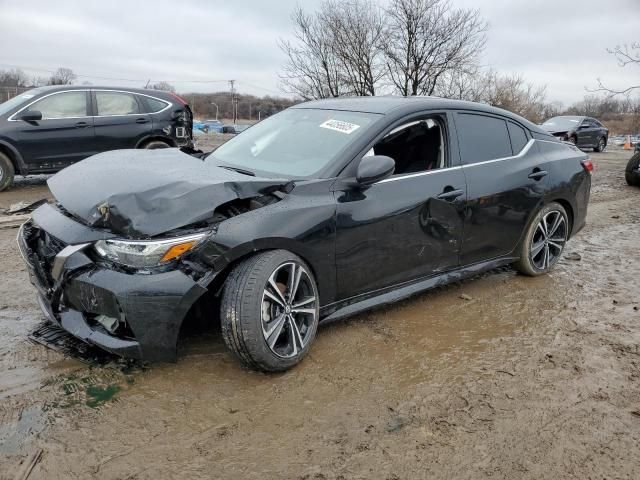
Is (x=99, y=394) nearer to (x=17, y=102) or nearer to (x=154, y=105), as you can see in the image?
(x=17, y=102)

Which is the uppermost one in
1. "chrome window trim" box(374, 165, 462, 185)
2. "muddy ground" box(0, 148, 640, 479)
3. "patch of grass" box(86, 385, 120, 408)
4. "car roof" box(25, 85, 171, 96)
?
"car roof" box(25, 85, 171, 96)

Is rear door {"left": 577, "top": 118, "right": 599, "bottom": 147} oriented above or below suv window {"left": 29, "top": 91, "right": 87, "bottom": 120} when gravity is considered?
below

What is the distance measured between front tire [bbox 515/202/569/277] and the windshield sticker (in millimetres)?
1983

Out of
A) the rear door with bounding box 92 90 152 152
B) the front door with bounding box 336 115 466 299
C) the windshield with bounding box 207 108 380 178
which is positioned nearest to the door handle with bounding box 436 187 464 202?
the front door with bounding box 336 115 466 299

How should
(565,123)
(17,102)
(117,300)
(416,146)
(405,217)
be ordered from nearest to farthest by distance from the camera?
(117,300)
(405,217)
(416,146)
(17,102)
(565,123)

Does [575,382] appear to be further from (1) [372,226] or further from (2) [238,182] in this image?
(2) [238,182]

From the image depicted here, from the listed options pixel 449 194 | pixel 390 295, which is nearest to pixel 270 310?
pixel 390 295

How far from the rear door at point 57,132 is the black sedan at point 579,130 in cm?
1484

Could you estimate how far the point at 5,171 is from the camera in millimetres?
8195

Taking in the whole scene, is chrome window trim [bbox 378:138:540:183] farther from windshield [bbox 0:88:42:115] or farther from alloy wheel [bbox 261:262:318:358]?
windshield [bbox 0:88:42:115]

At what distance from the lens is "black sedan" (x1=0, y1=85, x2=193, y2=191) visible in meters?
8.18

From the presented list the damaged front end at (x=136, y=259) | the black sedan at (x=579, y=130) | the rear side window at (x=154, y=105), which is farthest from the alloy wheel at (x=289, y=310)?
the black sedan at (x=579, y=130)

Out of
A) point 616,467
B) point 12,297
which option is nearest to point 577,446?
point 616,467

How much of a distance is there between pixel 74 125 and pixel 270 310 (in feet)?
22.8
